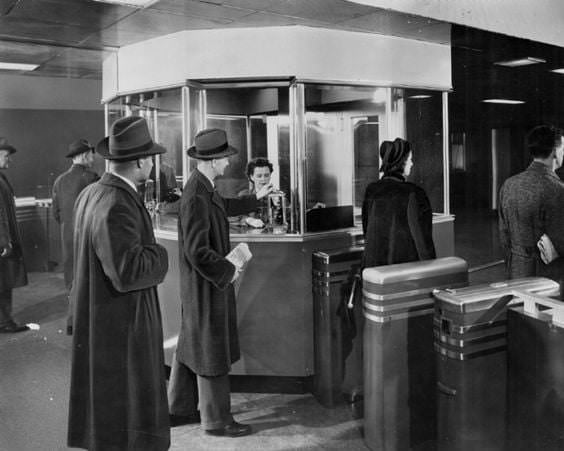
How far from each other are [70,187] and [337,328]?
1627 millimetres

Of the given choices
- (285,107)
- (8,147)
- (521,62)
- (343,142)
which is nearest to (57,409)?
(8,147)

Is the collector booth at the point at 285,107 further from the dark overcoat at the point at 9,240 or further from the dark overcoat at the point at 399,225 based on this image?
the dark overcoat at the point at 9,240

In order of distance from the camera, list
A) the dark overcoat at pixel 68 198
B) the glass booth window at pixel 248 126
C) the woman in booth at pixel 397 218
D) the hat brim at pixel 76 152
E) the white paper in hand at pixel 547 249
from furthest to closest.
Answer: the glass booth window at pixel 248 126, the white paper in hand at pixel 547 249, the woman in booth at pixel 397 218, the dark overcoat at pixel 68 198, the hat brim at pixel 76 152

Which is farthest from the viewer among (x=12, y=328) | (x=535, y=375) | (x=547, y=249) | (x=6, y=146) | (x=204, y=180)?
(x=12, y=328)

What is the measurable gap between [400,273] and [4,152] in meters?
1.63

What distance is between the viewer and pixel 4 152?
2156 mm

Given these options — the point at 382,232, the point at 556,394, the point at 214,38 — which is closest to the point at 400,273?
the point at 382,232

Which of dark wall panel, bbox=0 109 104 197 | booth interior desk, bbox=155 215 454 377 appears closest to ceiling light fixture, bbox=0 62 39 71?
dark wall panel, bbox=0 109 104 197

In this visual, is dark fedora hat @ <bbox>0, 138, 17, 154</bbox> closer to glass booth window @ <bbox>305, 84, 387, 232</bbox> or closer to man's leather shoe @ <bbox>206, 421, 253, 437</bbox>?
man's leather shoe @ <bbox>206, 421, 253, 437</bbox>

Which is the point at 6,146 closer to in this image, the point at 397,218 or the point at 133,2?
the point at 133,2

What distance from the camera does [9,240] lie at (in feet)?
9.73

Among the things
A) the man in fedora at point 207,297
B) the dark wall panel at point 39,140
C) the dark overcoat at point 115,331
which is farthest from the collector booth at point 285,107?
the dark overcoat at point 115,331

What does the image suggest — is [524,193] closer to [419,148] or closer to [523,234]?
[523,234]

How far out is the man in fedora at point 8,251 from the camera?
244 centimetres
